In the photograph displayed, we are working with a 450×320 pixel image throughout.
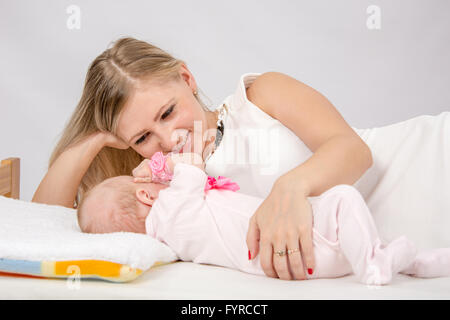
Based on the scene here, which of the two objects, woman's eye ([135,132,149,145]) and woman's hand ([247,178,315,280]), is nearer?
woman's hand ([247,178,315,280])

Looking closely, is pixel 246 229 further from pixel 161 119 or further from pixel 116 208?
pixel 161 119

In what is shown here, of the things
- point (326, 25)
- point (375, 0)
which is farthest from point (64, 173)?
point (375, 0)

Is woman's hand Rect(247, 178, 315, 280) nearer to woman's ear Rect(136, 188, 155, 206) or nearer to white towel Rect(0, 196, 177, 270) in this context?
white towel Rect(0, 196, 177, 270)

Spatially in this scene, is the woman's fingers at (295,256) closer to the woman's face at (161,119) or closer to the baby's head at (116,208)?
the baby's head at (116,208)

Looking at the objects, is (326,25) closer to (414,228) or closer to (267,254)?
(414,228)

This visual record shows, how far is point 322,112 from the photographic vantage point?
1373 millimetres

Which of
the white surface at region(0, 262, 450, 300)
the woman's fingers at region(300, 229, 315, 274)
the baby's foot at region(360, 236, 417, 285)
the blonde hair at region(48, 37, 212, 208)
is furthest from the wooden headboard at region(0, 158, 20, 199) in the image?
the baby's foot at region(360, 236, 417, 285)

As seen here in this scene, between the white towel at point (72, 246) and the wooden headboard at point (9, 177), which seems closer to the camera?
the white towel at point (72, 246)

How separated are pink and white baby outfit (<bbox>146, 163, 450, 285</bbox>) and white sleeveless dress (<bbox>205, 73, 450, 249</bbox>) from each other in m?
0.26

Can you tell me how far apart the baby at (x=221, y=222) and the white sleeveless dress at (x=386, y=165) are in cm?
23

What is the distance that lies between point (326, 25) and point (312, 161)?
5.61 ft

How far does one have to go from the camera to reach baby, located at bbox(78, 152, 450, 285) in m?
0.98

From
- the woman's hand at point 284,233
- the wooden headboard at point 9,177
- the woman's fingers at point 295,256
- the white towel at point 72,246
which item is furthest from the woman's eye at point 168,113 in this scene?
the wooden headboard at point 9,177

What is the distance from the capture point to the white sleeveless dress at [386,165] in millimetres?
1433
